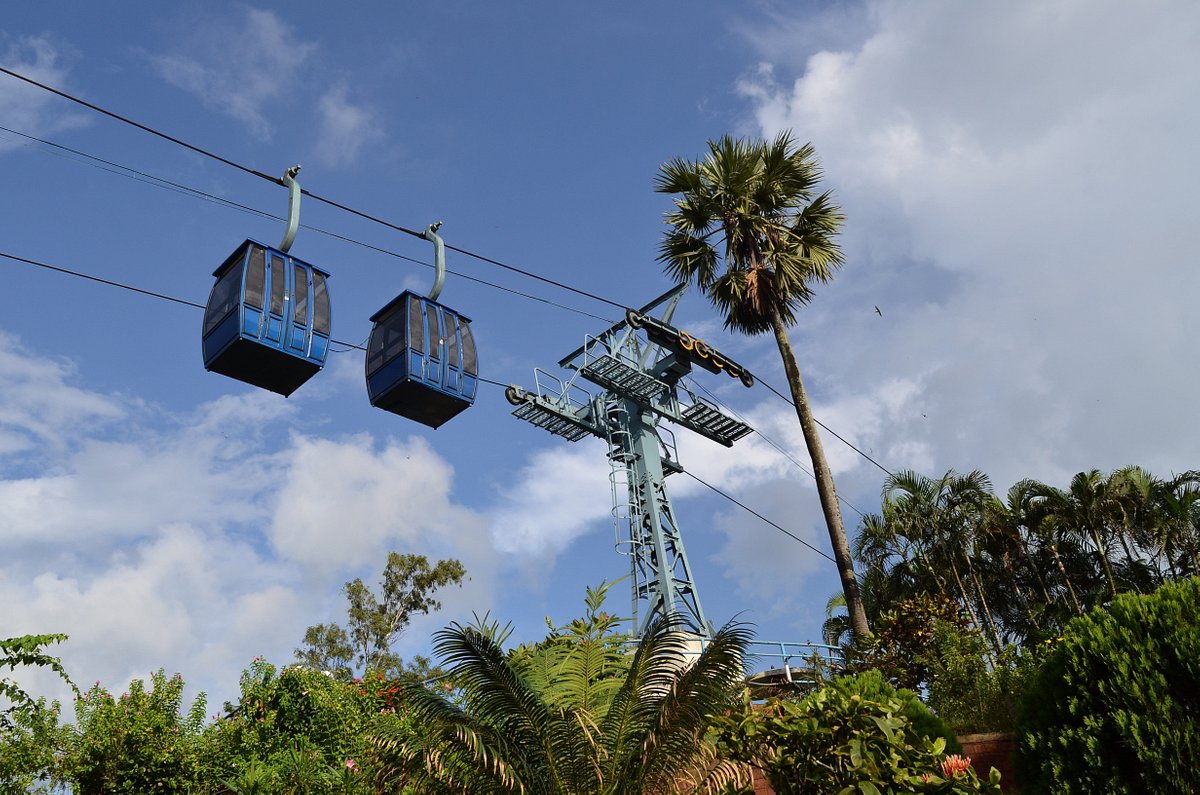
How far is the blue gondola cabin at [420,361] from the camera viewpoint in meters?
17.9

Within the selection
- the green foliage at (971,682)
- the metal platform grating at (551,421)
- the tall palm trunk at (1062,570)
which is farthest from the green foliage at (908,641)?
the tall palm trunk at (1062,570)

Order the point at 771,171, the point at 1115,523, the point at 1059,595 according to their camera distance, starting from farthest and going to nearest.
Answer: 1. the point at 1059,595
2. the point at 1115,523
3. the point at 771,171

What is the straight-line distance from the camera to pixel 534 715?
1002cm

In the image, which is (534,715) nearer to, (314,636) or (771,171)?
(771,171)

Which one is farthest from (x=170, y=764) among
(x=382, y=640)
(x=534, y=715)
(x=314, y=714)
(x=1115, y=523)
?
(x=1115, y=523)

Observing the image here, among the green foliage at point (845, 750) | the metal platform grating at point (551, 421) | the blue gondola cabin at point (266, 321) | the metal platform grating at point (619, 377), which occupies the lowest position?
the green foliage at point (845, 750)

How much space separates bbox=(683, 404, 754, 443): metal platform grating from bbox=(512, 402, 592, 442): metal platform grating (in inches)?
150

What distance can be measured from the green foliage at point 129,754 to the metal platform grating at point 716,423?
19.8 meters

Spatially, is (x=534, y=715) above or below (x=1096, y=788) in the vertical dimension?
above

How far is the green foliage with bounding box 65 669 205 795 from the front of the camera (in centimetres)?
1731

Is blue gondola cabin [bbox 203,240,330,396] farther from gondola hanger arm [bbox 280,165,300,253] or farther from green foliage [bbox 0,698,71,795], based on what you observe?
green foliage [bbox 0,698,71,795]

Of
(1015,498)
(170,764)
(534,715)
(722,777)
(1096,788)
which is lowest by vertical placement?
(1096,788)

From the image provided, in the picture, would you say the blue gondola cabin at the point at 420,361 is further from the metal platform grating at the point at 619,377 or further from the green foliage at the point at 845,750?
the metal platform grating at the point at 619,377

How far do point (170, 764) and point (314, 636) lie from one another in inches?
1021
